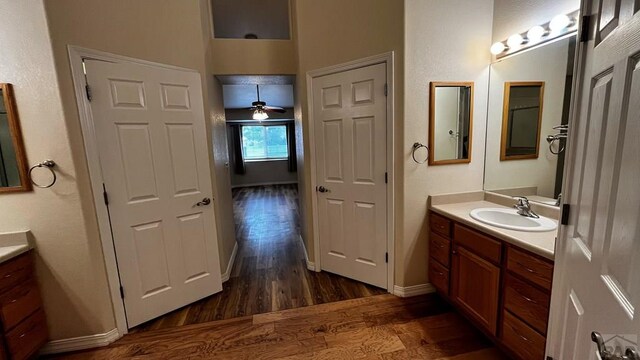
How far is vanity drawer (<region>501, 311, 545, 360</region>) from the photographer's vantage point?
135 cm

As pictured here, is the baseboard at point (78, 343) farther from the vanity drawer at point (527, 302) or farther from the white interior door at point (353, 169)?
the vanity drawer at point (527, 302)

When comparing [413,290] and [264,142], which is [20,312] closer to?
[413,290]

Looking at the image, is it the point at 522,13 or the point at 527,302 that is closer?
the point at 527,302

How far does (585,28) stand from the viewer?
927mm

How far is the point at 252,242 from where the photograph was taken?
3711 millimetres

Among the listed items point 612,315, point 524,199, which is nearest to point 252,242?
point 524,199

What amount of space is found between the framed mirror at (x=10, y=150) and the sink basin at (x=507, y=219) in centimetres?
291

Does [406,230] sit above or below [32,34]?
below

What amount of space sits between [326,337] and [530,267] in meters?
1.34

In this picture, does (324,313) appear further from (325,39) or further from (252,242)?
(325,39)

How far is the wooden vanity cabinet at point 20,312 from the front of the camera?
4.86 feet

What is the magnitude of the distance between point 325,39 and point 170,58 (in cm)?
128

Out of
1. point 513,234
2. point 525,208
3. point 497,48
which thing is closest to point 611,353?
point 513,234

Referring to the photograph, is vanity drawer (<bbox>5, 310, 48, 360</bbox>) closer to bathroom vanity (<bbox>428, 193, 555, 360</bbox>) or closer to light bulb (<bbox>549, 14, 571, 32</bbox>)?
bathroom vanity (<bbox>428, 193, 555, 360</bbox>)
